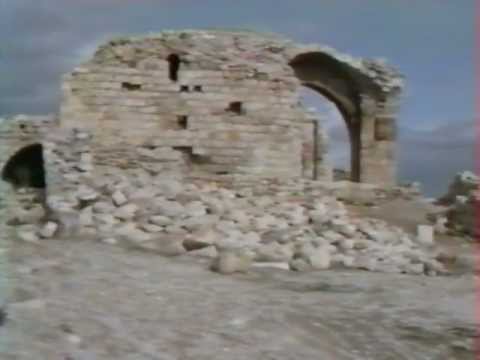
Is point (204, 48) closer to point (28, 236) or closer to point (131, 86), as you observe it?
point (131, 86)

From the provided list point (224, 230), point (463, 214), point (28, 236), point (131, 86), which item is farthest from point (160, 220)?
point (131, 86)

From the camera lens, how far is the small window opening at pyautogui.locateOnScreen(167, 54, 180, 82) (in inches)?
570

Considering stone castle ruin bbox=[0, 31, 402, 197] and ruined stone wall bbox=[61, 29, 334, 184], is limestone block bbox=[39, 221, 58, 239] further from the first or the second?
ruined stone wall bbox=[61, 29, 334, 184]

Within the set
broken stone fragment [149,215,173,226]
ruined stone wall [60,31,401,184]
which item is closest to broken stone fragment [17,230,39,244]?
broken stone fragment [149,215,173,226]

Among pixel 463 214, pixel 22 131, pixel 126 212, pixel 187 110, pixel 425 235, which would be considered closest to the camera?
pixel 126 212

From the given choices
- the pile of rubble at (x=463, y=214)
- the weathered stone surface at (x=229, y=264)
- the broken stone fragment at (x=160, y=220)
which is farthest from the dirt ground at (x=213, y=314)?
the pile of rubble at (x=463, y=214)

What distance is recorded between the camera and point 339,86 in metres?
19.3

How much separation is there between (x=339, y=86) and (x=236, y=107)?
5499 mm

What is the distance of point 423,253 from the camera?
917 centimetres

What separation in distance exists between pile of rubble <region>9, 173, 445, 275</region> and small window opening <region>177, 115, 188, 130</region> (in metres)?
2.90

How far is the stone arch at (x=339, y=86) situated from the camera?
18.7m

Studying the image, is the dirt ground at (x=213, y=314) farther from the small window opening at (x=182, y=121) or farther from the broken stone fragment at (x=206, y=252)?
the small window opening at (x=182, y=121)

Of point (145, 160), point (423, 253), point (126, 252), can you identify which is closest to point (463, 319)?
point (126, 252)

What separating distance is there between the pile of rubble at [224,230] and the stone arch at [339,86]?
7676 mm
